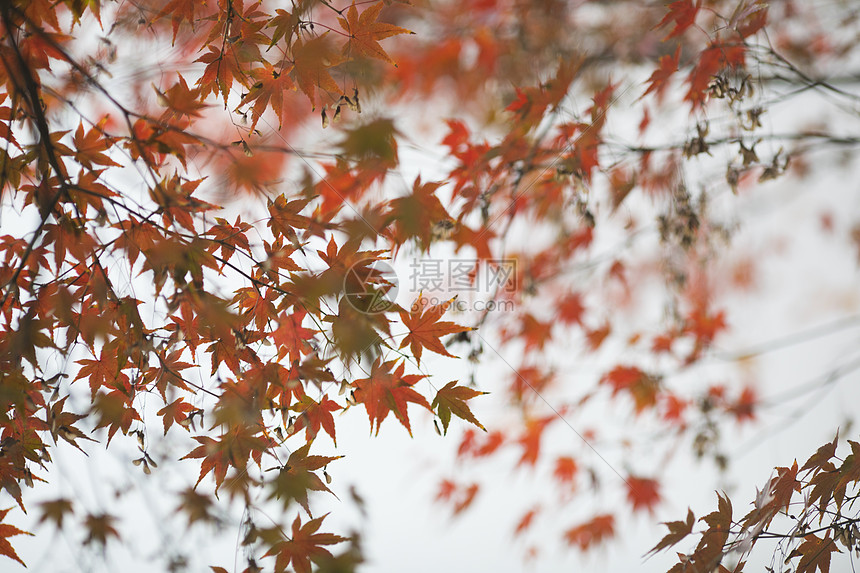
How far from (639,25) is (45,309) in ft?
11.7

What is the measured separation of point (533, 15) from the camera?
3260 mm

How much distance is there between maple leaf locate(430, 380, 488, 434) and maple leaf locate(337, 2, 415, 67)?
2.66ft

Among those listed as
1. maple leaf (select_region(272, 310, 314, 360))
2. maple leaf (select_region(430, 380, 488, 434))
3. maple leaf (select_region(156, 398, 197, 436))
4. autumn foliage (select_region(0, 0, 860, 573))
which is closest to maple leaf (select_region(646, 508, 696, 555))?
autumn foliage (select_region(0, 0, 860, 573))

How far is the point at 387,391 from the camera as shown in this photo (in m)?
1.24

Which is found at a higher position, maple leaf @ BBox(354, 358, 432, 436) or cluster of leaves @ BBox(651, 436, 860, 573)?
maple leaf @ BBox(354, 358, 432, 436)

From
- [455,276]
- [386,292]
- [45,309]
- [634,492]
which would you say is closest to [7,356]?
[45,309]

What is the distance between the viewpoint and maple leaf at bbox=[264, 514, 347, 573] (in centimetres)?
122

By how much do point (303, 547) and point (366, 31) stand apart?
4.18 feet

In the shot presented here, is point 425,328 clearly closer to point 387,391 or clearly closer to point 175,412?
point 387,391

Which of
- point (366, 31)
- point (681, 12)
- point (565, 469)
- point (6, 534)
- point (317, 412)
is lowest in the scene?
point (6, 534)

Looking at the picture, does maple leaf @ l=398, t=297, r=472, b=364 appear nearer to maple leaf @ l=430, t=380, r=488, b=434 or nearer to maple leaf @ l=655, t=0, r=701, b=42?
→ maple leaf @ l=430, t=380, r=488, b=434

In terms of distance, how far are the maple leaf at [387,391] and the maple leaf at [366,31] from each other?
75 centimetres

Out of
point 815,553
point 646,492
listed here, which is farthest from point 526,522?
point 815,553

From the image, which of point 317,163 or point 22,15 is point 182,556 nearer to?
point 317,163
